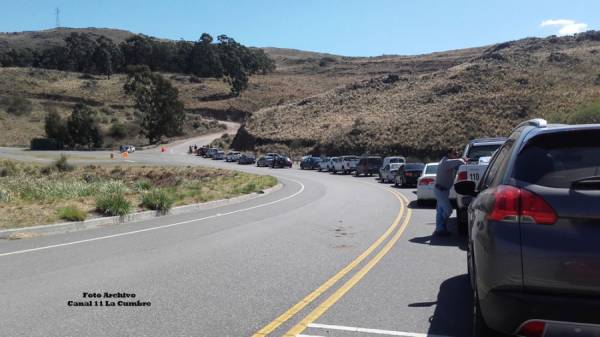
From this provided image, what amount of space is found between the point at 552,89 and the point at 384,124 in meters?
17.7

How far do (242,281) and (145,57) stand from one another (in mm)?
168840

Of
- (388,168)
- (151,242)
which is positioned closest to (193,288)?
(151,242)

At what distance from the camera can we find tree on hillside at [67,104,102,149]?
9650cm

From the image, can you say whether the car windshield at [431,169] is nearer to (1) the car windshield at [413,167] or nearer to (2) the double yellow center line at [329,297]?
(2) the double yellow center line at [329,297]

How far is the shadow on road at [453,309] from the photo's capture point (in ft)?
20.0

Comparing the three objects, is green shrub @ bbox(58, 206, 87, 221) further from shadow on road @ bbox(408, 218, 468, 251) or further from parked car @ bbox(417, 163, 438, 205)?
parked car @ bbox(417, 163, 438, 205)

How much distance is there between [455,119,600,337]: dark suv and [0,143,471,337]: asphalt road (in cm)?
167

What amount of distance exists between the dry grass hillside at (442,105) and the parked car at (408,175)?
24.3 metres

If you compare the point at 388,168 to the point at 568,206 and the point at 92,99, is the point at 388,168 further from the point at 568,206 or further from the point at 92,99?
the point at 92,99

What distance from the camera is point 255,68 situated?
528 feet

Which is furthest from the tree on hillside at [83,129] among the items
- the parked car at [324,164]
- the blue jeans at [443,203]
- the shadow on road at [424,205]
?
the blue jeans at [443,203]

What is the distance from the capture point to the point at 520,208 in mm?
4422

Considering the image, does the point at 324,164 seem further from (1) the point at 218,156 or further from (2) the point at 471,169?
(2) the point at 471,169

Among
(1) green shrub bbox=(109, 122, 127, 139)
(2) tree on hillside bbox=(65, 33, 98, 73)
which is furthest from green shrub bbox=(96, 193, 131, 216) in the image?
(2) tree on hillside bbox=(65, 33, 98, 73)
